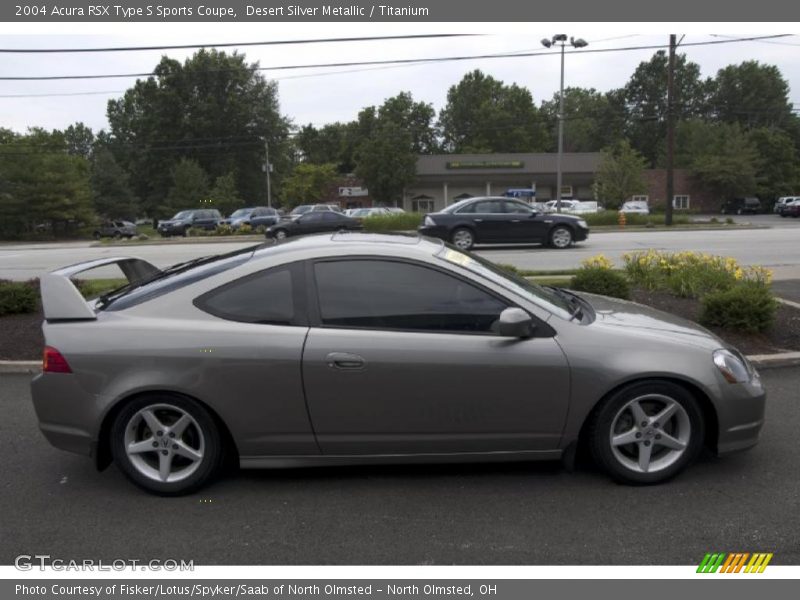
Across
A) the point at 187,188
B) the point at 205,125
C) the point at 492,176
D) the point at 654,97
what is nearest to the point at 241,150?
the point at 205,125

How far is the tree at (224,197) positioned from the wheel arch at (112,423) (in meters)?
60.8

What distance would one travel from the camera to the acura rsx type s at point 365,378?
376 centimetres

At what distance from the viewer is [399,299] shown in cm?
393

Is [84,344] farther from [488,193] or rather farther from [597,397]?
[488,193]

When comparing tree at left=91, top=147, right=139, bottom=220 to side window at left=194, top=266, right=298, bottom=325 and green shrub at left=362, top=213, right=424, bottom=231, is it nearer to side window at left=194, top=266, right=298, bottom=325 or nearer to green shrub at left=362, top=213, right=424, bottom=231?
green shrub at left=362, top=213, right=424, bottom=231

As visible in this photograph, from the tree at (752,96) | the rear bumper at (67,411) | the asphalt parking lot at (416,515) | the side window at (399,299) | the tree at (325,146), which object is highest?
the tree at (752,96)

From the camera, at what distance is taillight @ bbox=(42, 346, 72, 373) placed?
12.5ft

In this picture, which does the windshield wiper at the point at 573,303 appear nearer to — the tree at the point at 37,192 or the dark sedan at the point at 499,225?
the dark sedan at the point at 499,225

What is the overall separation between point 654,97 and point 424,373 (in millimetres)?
106414

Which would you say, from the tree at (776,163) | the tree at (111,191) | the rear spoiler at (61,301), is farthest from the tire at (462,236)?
the tree at (776,163)

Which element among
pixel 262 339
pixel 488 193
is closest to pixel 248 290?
pixel 262 339

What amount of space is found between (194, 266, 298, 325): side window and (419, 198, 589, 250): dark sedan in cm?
1503

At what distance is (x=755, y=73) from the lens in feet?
303

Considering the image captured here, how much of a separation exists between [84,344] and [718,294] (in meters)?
6.09
